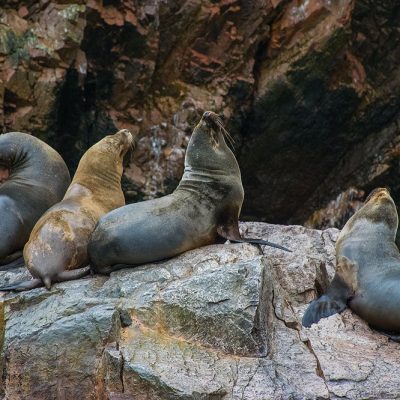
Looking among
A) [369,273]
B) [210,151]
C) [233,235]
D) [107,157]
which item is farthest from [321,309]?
[107,157]

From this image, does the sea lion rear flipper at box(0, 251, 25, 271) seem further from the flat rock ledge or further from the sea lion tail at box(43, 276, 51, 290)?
the flat rock ledge

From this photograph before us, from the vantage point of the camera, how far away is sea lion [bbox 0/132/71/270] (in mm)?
7906

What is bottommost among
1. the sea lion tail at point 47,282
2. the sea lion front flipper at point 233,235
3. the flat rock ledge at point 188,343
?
the sea lion tail at point 47,282

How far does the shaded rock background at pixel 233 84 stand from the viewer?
1246 cm

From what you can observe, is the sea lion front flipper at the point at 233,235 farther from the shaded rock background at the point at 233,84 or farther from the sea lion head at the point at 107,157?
the shaded rock background at the point at 233,84

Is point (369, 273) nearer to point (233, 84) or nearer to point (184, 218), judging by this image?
point (184, 218)

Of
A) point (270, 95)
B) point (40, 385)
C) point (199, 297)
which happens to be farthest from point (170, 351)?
point (270, 95)

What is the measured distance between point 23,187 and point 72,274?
1.69 meters

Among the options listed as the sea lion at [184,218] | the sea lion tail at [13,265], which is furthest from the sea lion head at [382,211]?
the sea lion tail at [13,265]

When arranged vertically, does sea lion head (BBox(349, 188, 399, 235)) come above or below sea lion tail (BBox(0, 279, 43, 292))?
above

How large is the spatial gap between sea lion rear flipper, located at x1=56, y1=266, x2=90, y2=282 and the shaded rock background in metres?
5.61

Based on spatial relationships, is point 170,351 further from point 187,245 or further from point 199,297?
point 187,245

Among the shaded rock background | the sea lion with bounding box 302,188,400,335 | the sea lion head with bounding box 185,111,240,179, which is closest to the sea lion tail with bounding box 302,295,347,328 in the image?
the sea lion with bounding box 302,188,400,335

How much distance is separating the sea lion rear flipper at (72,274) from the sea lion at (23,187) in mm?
1042
